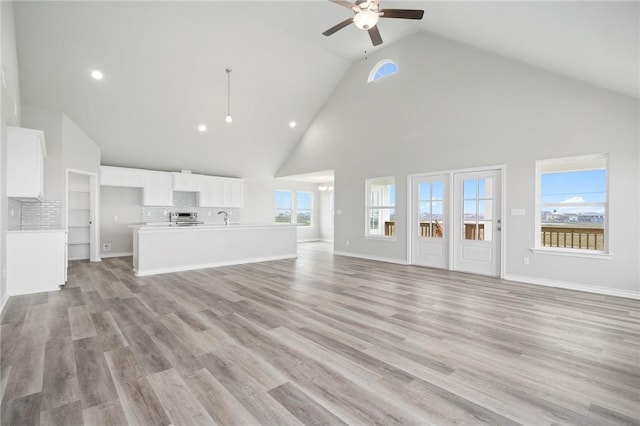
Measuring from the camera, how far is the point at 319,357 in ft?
7.93

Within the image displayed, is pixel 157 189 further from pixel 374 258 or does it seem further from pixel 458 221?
pixel 458 221

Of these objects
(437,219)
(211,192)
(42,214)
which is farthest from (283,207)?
(42,214)

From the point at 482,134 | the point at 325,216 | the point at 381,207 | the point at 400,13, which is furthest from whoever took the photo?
the point at 325,216

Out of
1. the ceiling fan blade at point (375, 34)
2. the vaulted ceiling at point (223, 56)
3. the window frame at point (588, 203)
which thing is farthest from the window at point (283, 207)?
the window frame at point (588, 203)

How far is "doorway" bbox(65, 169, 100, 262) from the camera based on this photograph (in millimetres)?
7062

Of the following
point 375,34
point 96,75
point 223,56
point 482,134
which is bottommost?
point 482,134

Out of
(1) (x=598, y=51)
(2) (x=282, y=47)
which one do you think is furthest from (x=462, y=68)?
(2) (x=282, y=47)

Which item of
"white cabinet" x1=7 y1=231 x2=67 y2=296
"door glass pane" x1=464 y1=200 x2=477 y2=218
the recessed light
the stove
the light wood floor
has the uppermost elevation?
→ the recessed light

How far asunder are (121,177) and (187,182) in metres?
1.55

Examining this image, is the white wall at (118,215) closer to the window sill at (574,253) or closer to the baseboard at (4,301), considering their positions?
the baseboard at (4,301)

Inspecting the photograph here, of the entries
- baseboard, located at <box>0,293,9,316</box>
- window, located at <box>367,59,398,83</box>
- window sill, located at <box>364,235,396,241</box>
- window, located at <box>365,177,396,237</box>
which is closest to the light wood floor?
baseboard, located at <box>0,293,9,316</box>

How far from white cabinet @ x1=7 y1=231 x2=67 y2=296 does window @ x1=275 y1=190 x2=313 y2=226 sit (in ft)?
23.7

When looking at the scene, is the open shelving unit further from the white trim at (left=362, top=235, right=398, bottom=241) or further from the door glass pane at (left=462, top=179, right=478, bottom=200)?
the door glass pane at (left=462, top=179, right=478, bottom=200)

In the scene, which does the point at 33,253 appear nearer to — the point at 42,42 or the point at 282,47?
the point at 42,42
